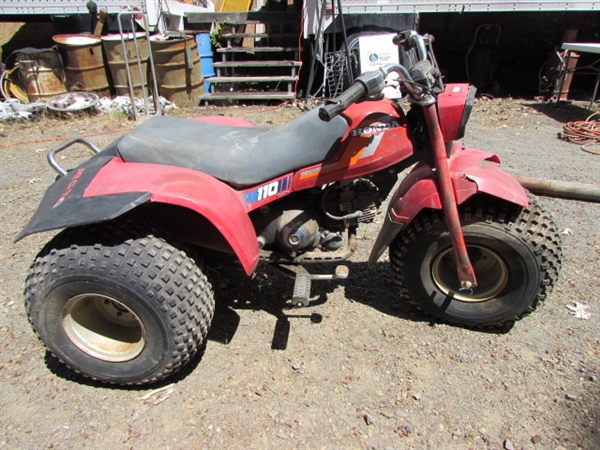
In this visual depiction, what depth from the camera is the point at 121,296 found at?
215 centimetres

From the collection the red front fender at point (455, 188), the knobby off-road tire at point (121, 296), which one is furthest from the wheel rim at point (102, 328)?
the red front fender at point (455, 188)

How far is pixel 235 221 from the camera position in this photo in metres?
2.27

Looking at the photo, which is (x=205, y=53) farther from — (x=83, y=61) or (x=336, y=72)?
(x=336, y=72)

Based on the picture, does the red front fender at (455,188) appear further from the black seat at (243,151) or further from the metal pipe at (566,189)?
the metal pipe at (566,189)

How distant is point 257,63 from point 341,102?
283 inches

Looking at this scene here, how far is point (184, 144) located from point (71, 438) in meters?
1.52

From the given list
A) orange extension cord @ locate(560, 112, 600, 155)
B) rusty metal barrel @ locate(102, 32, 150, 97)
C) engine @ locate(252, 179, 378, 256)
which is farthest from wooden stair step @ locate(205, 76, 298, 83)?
engine @ locate(252, 179, 378, 256)

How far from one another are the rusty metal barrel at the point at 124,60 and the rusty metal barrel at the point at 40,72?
0.90 meters

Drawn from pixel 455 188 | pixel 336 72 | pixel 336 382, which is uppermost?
pixel 455 188

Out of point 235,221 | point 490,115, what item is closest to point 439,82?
point 235,221

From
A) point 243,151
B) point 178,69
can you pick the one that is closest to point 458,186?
point 243,151

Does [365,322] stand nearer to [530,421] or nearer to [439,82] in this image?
[530,421]

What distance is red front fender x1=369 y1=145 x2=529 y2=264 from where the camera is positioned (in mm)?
2338

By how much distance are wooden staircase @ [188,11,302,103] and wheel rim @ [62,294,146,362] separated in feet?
20.5
